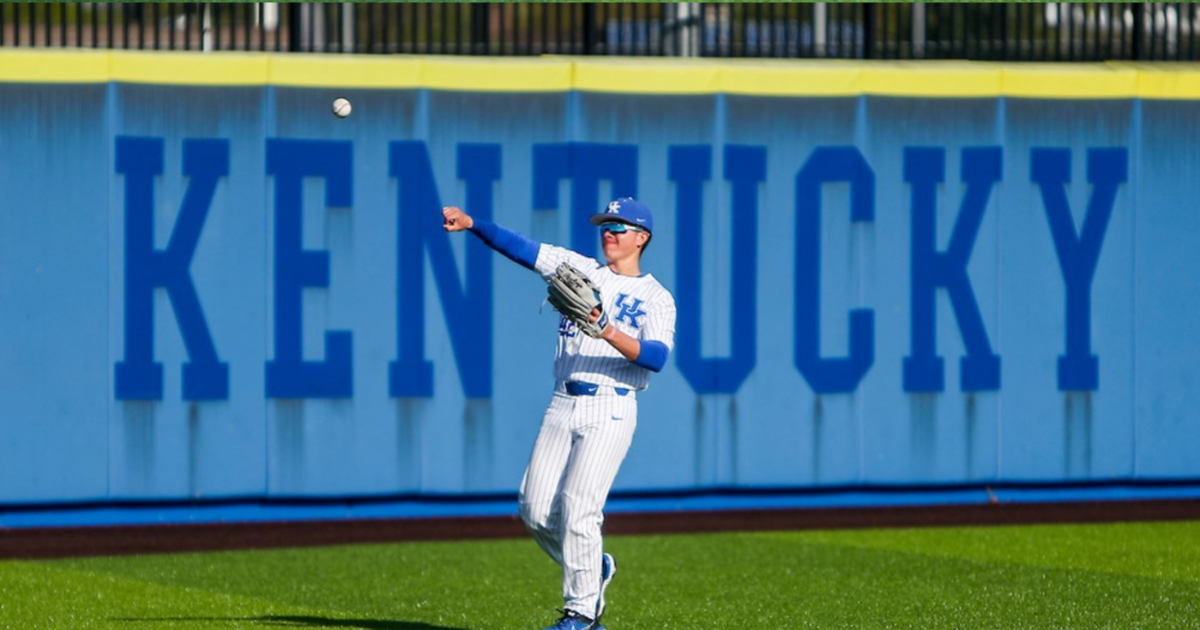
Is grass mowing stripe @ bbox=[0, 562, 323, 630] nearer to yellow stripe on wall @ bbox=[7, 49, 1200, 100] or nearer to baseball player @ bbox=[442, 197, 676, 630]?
baseball player @ bbox=[442, 197, 676, 630]

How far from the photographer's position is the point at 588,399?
7.07 m

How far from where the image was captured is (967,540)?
10633 millimetres

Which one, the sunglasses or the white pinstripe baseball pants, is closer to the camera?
the white pinstripe baseball pants

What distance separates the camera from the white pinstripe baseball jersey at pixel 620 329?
7047mm

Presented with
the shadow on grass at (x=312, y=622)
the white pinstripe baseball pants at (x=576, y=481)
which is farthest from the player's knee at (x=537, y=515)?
the shadow on grass at (x=312, y=622)

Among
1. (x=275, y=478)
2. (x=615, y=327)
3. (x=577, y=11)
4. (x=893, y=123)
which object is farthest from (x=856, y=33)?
(x=615, y=327)

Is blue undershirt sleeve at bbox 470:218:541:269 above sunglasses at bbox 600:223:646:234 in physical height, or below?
below

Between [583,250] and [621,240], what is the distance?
14.1 ft

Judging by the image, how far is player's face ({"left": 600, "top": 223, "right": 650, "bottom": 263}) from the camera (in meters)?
7.20

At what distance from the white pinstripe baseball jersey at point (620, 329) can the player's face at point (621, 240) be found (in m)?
0.11

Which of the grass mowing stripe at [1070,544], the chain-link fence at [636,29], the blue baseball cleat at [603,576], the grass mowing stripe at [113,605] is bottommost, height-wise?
the grass mowing stripe at [1070,544]

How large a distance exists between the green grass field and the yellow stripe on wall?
2.90 meters

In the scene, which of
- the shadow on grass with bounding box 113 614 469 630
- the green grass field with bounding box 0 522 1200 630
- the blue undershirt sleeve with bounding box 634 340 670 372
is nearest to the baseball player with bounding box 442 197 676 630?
the blue undershirt sleeve with bounding box 634 340 670 372

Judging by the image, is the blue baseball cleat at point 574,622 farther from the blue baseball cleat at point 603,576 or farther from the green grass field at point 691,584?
the green grass field at point 691,584
